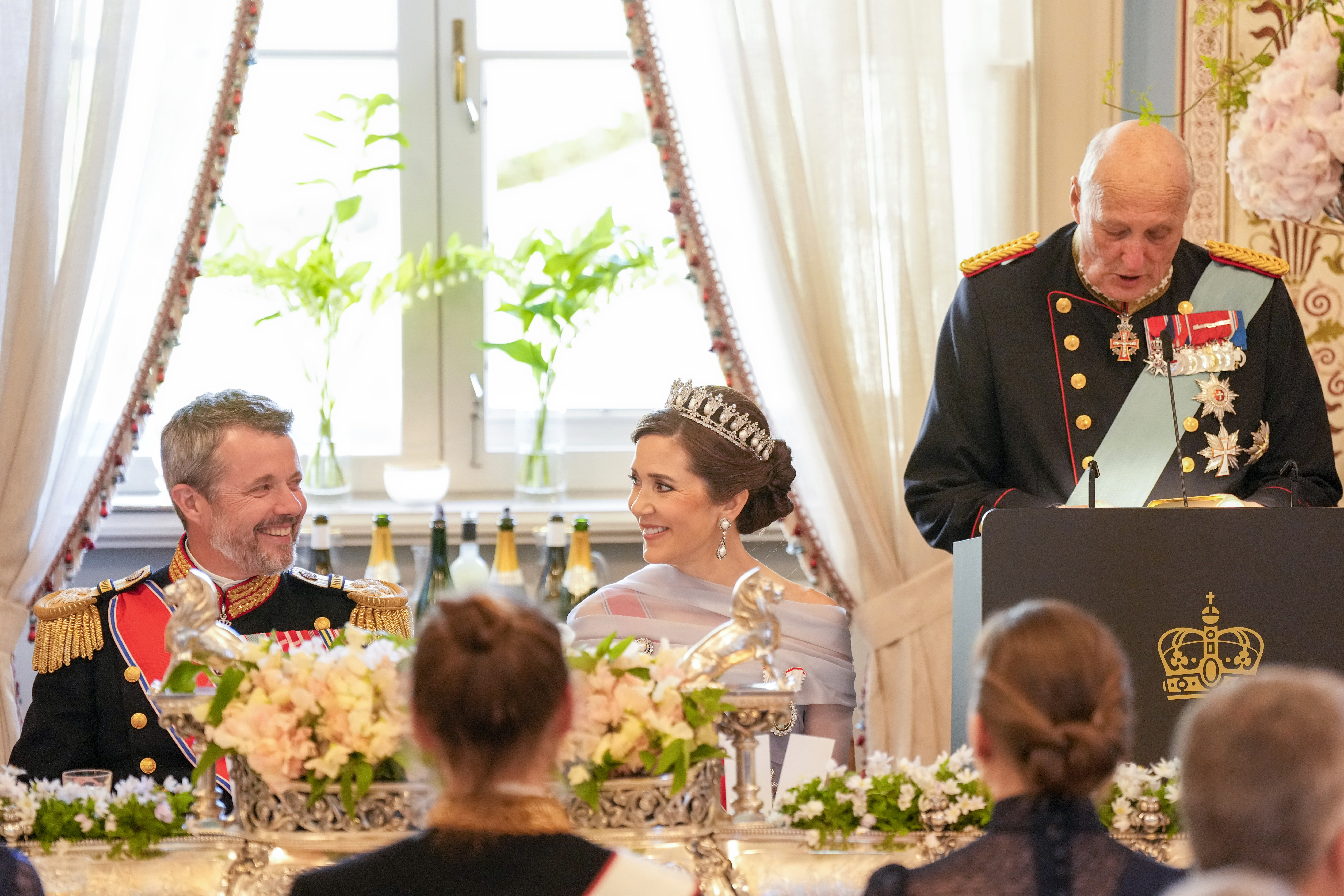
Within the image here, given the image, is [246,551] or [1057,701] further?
[246,551]

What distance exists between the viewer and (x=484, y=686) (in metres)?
1.24

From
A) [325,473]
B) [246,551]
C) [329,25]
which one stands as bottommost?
[246,551]

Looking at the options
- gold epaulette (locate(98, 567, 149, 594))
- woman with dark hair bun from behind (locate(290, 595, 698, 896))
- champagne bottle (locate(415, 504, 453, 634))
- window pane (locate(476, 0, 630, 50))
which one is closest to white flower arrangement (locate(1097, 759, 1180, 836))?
woman with dark hair bun from behind (locate(290, 595, 698, 896))

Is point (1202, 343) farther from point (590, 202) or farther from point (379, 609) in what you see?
point (590, 202)

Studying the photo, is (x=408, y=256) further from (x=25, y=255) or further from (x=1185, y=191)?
(x=1185, y=191)

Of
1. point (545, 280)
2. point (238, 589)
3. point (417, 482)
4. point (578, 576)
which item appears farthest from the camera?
point (545, 280)

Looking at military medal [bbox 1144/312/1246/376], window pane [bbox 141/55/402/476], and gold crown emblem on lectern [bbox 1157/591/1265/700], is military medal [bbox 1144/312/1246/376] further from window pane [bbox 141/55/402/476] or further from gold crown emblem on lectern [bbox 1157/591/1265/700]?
window pane [bbox 141/55/402/476]

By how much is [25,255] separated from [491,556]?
4.17ft

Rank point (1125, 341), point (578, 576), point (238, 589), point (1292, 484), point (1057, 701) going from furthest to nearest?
point (578, 576) < point (238, 589) < point (1125, 341) < point (1292, 484) < point (1057, 701)

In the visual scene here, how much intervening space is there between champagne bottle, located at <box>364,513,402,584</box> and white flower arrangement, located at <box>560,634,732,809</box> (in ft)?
5.94

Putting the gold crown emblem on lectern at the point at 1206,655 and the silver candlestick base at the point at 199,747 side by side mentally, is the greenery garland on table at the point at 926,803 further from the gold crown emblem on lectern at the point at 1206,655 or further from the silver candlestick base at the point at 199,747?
the silver candlestick base at the point at 199,747

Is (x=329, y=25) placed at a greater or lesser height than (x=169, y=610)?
greater

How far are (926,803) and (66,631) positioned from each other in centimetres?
153

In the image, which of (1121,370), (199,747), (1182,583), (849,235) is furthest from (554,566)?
(1182,583)
